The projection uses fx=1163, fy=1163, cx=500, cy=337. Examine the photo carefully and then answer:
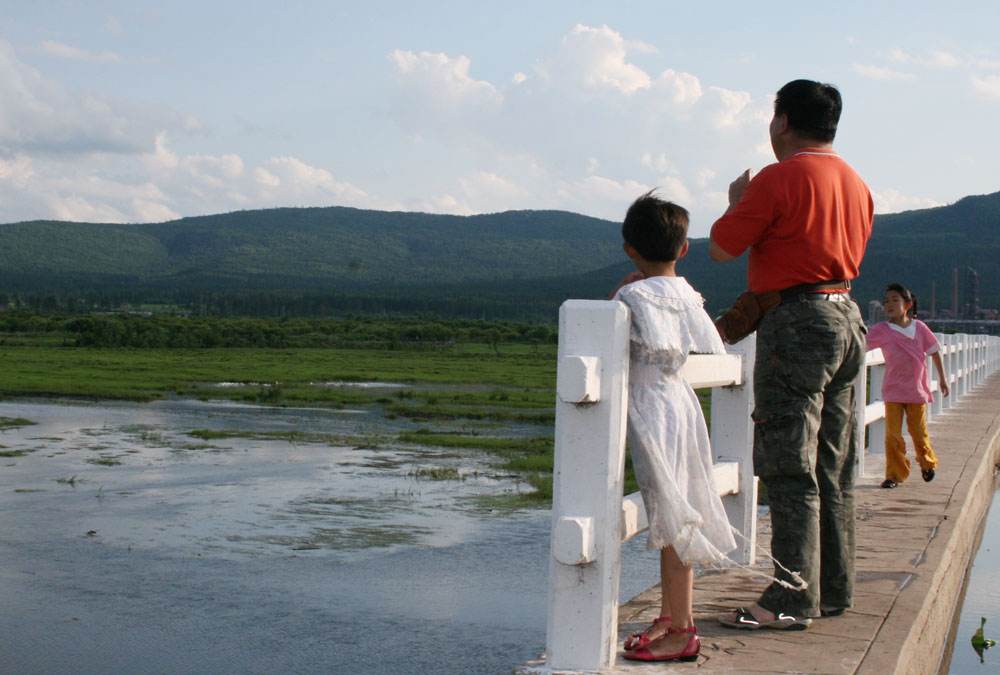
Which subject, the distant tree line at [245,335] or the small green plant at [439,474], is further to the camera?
the distant tree line at [245,335]

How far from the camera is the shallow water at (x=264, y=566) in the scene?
6637 mm

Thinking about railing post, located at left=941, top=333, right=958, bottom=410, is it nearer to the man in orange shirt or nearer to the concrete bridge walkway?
the concrete bridge walkway

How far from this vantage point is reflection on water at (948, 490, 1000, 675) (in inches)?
236

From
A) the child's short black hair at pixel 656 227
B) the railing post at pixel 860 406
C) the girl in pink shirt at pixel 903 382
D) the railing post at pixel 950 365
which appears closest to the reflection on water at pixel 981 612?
the girl in pink shirt at pixel 903 382

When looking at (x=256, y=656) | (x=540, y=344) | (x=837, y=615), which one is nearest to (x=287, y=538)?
(x=256, y=656)

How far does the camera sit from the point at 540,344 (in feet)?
249

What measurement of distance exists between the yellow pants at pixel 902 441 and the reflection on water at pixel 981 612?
859 mm

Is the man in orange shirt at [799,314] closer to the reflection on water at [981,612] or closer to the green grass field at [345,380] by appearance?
the reflection on water at [981,612]

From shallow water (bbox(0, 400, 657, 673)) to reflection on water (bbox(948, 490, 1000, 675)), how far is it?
2.25m

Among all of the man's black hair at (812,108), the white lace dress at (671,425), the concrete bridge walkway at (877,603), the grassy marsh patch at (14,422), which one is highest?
the man's black hair at (812,108)

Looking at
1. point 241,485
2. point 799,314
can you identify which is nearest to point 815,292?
point 799,314

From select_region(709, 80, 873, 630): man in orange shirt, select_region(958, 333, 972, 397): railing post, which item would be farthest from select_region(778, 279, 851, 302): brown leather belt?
select_region(958, 333, 972, 397): railing post

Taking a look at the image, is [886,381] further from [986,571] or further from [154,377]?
[154,377]

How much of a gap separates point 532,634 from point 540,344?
68.9 m
